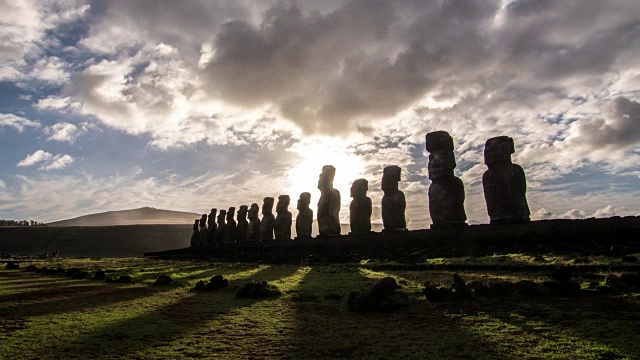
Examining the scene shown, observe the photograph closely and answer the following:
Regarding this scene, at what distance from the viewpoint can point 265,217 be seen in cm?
3588

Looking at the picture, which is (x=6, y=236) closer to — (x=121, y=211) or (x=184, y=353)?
(x=184, y=353)

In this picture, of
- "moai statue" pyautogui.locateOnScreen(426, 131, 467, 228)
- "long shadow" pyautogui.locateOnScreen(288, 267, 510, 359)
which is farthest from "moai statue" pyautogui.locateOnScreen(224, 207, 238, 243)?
"long shadow" pyautogui.locateOnScreen(288, 267, 510, 359)

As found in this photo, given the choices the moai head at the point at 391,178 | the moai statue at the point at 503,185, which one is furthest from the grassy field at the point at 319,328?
the moai head at the point at 391,178

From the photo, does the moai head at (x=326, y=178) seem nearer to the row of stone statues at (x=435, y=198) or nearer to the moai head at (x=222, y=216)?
the row of stone statues at (x=435, y=198)

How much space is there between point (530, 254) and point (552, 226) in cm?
232

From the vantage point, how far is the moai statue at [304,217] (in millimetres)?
29125

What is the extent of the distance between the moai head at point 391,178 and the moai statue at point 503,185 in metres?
5.51

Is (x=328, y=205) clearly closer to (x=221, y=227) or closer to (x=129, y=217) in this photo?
(x=221, y=227)

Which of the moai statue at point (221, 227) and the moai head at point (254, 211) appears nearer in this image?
the moai head at point (254, 211)

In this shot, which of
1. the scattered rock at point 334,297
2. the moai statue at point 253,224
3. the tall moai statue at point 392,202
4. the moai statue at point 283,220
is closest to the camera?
the scattered rock at point 334,297

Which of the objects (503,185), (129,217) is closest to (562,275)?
(503,185)

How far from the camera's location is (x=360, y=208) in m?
23.6

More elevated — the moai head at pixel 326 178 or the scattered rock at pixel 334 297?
the moai head at pixel 326 178

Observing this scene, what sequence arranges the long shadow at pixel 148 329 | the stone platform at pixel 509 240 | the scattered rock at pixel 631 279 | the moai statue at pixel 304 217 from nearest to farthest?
the long shadow at pixel 148 329 < the scattered rock at pixel 631 279 < the stone platform at pixel 509 240 < the moai statue at pixel 304 217
